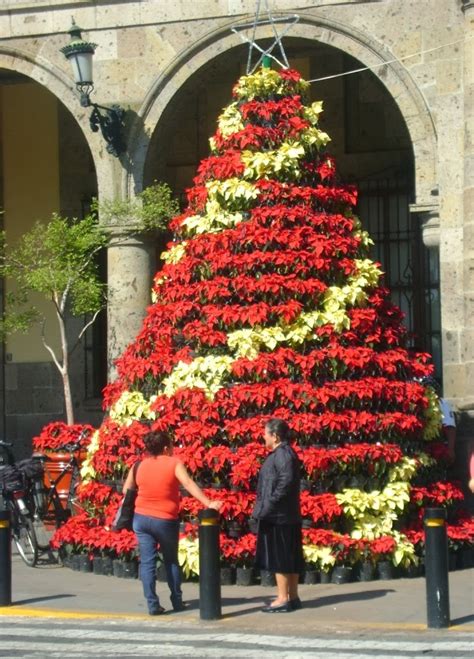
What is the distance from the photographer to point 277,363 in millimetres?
12047

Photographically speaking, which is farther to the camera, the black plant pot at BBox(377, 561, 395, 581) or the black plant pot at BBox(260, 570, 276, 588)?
the black plant pot at BBox(377, 561, 395, 581)

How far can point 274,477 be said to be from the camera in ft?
34.0

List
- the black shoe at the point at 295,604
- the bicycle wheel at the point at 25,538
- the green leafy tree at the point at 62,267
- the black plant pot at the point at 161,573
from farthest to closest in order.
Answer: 1. the green leafy tree at the point at 62,267
2. the bicycle wheel at the point at 25,538
3. the black plant pot at the point at 161,573
4. the black shoe at the point at 295,604

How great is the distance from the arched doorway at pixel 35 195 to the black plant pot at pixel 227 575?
818cm

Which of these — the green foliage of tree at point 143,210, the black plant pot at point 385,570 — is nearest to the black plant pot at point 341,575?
the black plant pot at point 385,570

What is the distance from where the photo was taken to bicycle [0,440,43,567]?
13.2 m

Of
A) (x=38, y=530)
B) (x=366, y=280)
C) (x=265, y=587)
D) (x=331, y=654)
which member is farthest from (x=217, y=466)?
(x=38, y=530)

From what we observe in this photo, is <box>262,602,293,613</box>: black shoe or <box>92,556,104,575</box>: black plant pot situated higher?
<box>92,556,104,575</box>: black plant pot

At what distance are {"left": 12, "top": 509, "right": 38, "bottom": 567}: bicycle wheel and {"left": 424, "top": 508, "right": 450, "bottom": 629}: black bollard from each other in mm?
4715

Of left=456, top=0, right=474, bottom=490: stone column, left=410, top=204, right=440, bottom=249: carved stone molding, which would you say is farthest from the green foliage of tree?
left=456, top=0, right=474, bottom=490: stone column

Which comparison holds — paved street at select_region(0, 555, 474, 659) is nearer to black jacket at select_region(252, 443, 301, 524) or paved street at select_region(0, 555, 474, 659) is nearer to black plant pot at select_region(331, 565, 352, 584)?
black plant pot at select_region(331, 565, 352, 584)

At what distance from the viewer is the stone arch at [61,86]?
16.3 m

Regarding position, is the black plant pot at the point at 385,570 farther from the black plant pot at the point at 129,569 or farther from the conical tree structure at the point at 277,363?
the black plant pot at the point at 129,569

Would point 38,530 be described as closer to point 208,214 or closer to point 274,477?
point 208,214
